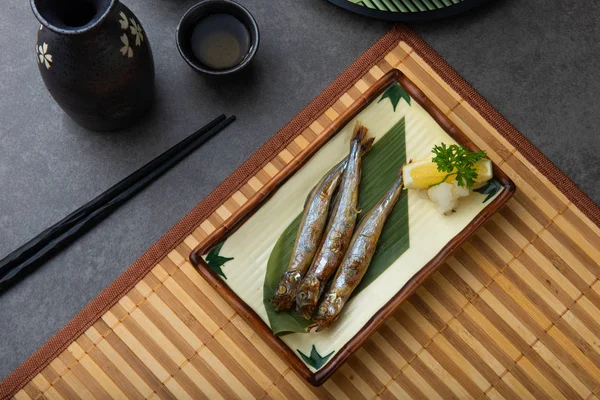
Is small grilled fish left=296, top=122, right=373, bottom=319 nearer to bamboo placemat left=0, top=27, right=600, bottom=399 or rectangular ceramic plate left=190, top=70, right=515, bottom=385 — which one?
rectangular ceramic plate left=190, top=70, right=515, bottom=385

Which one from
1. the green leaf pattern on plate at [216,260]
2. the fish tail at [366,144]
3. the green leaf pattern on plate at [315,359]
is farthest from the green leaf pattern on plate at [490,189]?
the green leaf pattern on plate at [216,260]

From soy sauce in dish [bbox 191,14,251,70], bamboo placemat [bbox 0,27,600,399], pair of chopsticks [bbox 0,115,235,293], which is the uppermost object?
soy sauce in dish [bbox 191,14,251,70]

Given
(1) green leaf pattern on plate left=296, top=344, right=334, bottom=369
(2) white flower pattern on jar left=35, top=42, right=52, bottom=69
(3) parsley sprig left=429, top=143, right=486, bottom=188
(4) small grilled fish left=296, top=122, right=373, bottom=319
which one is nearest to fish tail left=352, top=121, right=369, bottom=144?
(4) small grilled fish left=296, top=122, right=373, bottom=319

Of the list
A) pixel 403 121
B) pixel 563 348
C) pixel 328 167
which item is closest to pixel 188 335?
pixel 328 167

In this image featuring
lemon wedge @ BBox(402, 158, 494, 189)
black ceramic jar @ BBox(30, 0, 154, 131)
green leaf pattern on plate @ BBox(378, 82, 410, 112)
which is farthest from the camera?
green leaf pattern on plate @ BBox(378, 82, 410, 112)

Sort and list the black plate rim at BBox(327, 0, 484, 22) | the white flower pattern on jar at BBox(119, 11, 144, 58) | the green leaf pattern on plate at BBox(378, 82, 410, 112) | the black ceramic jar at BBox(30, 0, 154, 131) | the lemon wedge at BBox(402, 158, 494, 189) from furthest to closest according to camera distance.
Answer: the black plate rim at BBox(327, 0, 484, 22) < the green leaf pattern on plate at BBox(378, 82, 410, 112) < the lemon wedge at BBox(402, 158, 494, 189) < the white flower pattern on jar at BBox(119, 11, 144, 58) < the black ceramic jar at BBox(30, 0, 154, 131)

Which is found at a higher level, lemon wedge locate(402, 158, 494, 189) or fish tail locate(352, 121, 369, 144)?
fish tail locate(352, 121, 369, 144)

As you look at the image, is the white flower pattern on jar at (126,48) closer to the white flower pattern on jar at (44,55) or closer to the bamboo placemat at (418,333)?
the white flower pattern on jar at (44,55)
